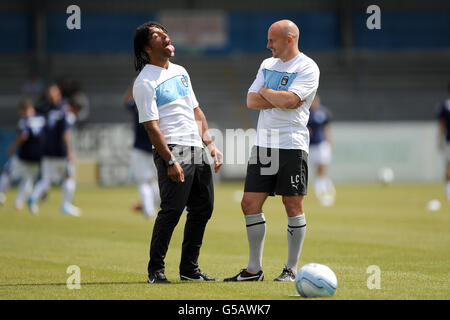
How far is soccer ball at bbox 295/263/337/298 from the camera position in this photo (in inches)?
274

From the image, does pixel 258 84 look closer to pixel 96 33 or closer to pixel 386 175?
pixel 386 175

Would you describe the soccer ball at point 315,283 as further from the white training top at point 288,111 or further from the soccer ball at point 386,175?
the soccer ball at point 386,175

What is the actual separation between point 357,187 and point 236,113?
987cm

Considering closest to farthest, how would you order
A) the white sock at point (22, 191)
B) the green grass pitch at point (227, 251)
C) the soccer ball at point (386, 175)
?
the green grass pitch at point (227, 251) < the white sock at point (22, 191) < the soccer ball at point (386, 175)

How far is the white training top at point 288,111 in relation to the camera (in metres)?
8.08

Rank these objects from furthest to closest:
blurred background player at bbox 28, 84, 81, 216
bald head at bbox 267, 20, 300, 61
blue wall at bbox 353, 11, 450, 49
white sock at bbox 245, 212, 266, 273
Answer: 1. blue wall at bbox 353, 11, 450, 49
2. blurred background player at bbox 28, 84, 81, 216
3. white sock at bbox 245, 212, 266, 273
4. bald head at bbox 267, 20, 300, 61

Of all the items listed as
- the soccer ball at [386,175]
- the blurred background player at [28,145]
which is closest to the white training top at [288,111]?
the blurred background player at [28,145]

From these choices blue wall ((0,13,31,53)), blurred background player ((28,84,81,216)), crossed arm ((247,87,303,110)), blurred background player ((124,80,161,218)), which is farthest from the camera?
blue wall ((0,13,31,53))

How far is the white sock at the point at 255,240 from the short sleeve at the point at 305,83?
1288 mm

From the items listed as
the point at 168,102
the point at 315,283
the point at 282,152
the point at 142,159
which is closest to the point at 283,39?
the point at 282,152

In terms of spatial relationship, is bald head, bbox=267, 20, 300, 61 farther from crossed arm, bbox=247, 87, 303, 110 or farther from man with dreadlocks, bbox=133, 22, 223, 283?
man with dreadlocks, bbox=133, 22, 223, 283

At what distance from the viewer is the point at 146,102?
7.73 metres

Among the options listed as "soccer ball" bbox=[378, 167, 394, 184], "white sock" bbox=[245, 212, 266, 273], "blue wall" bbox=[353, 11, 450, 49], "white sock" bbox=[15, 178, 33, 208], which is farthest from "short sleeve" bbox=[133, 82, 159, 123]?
"blue wall" bbox=[353, 11, 450, 49]
